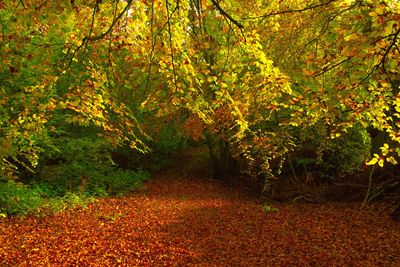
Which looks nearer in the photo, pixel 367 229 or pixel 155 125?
pixel 367 229

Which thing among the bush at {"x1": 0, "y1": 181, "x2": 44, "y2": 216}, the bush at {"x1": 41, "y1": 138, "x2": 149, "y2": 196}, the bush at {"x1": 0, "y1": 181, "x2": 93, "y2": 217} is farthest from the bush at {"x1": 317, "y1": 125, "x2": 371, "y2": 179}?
the bush at {"x1": 0, "y1": 181, "x2": 44, "y2": 216}

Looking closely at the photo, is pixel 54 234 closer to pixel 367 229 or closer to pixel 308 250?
pixel 308 250

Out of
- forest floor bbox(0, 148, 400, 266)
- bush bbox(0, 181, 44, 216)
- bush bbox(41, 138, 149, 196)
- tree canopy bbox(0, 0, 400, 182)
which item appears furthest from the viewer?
bush bbox(41, 138, 149, 196)

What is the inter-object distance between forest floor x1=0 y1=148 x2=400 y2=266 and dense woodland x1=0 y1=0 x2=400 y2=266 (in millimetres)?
249

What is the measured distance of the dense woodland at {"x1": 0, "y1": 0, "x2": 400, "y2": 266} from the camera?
16.3ft

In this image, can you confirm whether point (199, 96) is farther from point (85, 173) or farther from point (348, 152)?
point (85, 173)

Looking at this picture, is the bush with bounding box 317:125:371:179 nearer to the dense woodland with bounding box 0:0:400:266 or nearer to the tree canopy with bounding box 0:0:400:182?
the dense woodland with bounding box 0:0:400:266

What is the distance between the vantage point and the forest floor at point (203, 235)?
6301 millimetres

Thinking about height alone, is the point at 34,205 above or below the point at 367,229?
below

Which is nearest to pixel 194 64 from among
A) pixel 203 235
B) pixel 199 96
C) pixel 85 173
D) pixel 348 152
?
pixel 199 96

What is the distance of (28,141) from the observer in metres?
8.83

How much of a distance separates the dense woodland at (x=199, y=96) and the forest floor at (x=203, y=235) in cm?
25

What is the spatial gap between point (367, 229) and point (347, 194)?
9.76 feet

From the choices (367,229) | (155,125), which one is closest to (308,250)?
(367,229)
